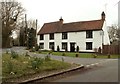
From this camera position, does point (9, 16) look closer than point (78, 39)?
No

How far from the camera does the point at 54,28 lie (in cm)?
6278

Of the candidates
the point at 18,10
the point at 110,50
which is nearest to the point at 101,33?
the point at 110,50

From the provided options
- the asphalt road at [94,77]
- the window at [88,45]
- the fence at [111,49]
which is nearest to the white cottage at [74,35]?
the window at [88,45]

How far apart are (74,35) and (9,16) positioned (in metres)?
21.8

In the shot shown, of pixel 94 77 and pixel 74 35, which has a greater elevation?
pixel 74 35

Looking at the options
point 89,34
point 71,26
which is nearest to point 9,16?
point 71,26

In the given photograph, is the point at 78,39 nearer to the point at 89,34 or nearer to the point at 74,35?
the point at 74,35

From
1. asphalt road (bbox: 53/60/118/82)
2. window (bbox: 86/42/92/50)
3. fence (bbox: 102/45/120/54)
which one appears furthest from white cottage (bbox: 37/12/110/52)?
asphalt road (bbox: 53/60/118/82)

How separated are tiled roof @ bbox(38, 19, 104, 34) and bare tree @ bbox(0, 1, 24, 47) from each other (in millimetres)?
8822

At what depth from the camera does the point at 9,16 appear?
226ft

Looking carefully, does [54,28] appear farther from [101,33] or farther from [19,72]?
[19,72]

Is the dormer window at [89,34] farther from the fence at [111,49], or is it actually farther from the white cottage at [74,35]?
the fence at [111,49]

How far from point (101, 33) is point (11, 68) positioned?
39.7 metres

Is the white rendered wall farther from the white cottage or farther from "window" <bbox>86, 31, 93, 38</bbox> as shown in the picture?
"window" <bbox>86, 31, 93, 38</bbox>
